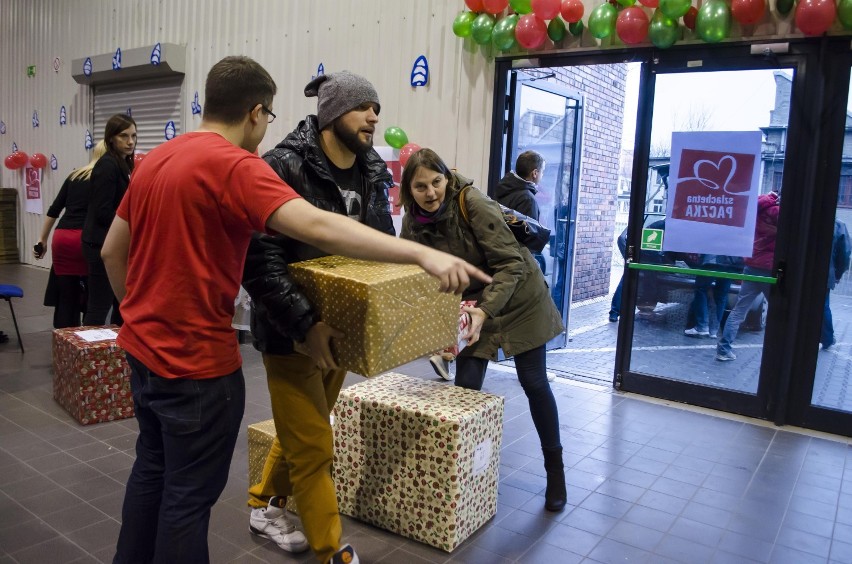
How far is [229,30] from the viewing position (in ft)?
24.0

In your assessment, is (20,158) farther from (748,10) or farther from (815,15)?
(815,15)

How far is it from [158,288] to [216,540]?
1.38m

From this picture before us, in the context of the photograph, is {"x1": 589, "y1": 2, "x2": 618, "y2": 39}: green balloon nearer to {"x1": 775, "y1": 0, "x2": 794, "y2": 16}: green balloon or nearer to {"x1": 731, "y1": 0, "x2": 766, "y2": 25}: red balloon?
{"x1": 731, "y1": 0, "x2": 766, "y2": 25}: red balloon

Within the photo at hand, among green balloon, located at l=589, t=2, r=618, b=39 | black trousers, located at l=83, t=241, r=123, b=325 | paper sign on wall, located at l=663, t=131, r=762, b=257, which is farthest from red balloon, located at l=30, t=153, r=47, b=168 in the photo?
paper sign on wall, located at l=663, t=131, r=762, b=257

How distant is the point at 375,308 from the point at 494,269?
1.02m

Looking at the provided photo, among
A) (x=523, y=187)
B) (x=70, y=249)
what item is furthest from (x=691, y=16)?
(x=70, y=249)

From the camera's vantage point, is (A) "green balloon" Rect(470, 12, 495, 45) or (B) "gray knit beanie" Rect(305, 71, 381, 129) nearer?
(B) "gray knit beanie" Rect(305, 71, 381, 129)

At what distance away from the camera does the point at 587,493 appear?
3164 mm

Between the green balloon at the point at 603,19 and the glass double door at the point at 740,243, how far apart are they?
405 millimetres

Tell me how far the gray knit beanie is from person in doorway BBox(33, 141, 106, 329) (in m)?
2.89

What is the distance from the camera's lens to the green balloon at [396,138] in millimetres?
5738

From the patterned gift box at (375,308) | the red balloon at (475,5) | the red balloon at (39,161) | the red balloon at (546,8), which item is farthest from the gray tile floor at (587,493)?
the red balloon at (39,161)

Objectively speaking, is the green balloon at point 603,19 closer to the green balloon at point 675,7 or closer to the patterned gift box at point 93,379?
the green balloon at point 675,7

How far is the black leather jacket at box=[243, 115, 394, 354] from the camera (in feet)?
6.08
